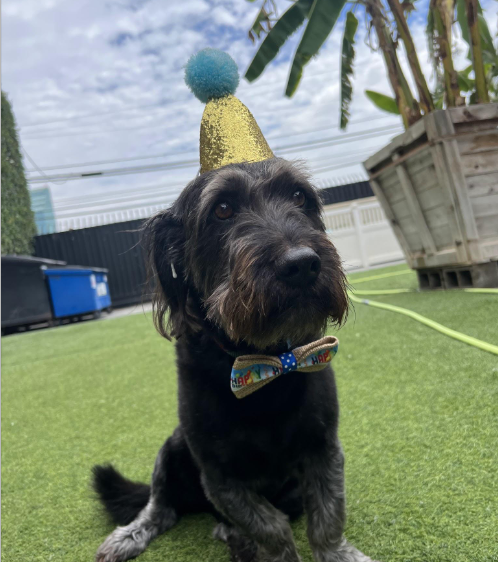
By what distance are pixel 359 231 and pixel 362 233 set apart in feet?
0.47

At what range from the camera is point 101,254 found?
14758 mm

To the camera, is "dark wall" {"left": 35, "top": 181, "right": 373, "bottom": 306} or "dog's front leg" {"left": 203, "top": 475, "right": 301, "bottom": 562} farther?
"dark wall" {"left": 35, "top": 181, "right": 373, "bottom": 306}

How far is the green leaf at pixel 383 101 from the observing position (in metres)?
6.43

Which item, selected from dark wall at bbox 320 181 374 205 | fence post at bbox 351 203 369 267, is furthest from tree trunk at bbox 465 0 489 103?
dark wall at bbox 320 181 374 205

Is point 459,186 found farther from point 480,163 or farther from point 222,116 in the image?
point 222,116

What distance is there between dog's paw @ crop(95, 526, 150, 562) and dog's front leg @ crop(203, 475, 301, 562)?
0.44m

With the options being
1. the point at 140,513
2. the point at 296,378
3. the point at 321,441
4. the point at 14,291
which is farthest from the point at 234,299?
the point at 14,291

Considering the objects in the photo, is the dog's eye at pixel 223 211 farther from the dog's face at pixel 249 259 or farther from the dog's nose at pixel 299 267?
the dog's nose at pixel 299 267

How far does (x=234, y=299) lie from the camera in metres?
1.38

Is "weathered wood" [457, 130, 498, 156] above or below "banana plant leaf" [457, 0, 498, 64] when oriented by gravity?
below

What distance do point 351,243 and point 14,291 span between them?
8182 mm

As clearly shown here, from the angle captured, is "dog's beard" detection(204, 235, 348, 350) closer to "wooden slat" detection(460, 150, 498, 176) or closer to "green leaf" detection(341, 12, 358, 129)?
"wooden slat" detection(460, 150, 498, 176)

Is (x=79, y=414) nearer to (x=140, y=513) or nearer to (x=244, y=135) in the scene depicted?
(x=140, y=513)

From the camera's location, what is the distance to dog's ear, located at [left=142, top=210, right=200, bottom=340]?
1.70 m
